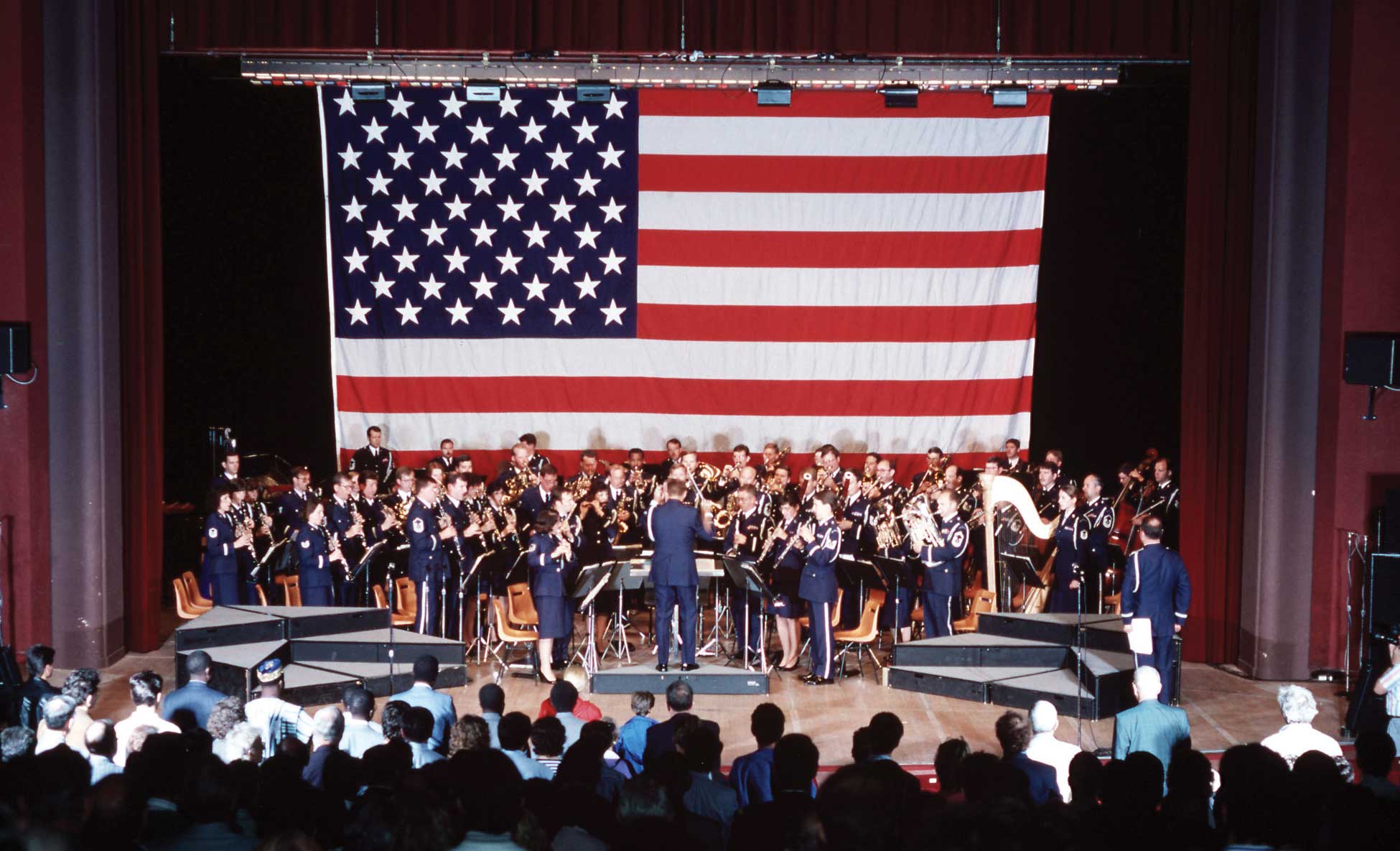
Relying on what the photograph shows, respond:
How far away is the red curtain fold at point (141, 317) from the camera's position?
12.5m

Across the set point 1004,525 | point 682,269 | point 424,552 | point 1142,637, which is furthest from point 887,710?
point 682,269

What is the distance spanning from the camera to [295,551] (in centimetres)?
1239

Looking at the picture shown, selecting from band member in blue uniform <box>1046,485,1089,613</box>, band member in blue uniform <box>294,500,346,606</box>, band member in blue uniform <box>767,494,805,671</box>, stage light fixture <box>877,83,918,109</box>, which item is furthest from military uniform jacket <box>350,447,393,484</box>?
band member in blue uniform <box>1046,485,1089,613</box>

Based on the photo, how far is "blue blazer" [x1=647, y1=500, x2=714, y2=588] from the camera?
37.2 feet

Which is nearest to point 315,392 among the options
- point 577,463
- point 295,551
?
point 577,463

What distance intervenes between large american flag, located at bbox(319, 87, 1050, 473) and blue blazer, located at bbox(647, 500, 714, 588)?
4234 mm

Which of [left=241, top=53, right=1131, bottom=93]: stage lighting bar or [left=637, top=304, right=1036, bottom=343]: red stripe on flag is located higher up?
[left=241, top=53, right=1131, bottom=93]: stage lighting bar

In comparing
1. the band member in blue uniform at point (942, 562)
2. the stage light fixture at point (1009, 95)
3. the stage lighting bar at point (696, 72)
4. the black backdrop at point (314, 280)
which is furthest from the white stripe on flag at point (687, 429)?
the stage lighting bar at point (696, 72)

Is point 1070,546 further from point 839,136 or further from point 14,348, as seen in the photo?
point 14,348

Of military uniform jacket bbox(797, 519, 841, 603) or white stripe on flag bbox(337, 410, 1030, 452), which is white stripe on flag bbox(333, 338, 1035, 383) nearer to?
white stripe on flag bbox(337, 410, 1030, 452)

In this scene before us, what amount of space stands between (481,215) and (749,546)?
18.2 feet

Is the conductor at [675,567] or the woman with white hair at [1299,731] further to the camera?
the conductor at [675,567]

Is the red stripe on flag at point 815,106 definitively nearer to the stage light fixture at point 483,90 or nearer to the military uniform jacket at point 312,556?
the stage light fixture at point 483,90

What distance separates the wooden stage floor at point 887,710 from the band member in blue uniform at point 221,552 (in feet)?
2.75
